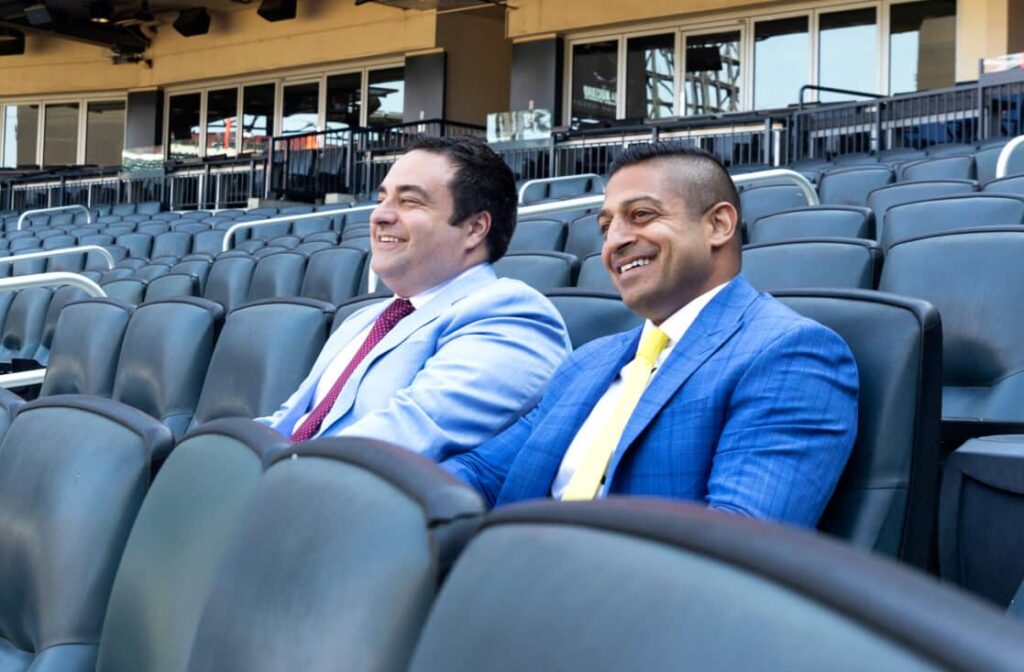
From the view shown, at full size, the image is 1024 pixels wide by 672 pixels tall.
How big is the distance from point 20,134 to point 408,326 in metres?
20.4

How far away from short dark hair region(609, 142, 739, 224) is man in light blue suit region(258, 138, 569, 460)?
16.6 inches

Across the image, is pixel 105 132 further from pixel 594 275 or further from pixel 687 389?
pixel 687 389

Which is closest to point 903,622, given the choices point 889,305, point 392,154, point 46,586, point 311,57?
point 889,305

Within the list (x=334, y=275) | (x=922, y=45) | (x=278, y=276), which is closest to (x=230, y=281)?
(x=278, y=276)

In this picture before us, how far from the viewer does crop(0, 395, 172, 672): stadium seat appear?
1.50 m

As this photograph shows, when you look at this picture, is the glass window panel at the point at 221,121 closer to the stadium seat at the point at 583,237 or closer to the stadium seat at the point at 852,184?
the stadium seat at the point at 852,184

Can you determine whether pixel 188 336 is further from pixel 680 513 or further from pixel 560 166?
pixel 560 166

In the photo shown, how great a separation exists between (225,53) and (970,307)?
17.0 metres

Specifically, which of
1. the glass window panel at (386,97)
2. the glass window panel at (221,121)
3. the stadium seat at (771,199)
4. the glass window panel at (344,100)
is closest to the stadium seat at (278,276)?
the stadium seat at (771,199)

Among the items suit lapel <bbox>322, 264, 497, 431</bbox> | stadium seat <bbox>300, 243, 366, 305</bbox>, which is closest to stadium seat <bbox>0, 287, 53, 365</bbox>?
stadium seat <bbox>300, 243, 366, 305</bbox>

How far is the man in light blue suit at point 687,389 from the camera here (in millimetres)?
1514

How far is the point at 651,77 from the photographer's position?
14.6 m

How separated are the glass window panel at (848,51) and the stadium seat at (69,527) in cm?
1203

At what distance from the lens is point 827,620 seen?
1.74 ft
